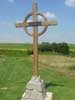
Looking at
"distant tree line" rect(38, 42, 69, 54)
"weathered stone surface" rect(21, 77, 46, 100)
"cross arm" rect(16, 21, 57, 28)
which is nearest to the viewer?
"weathered stone surface" rect(21, 77, 46, 100)

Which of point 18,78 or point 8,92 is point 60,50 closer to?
point 18,78

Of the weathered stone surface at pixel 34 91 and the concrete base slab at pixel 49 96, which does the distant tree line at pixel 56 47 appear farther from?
the weathered stone surface at pixel 34 91

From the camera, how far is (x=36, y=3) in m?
10.3

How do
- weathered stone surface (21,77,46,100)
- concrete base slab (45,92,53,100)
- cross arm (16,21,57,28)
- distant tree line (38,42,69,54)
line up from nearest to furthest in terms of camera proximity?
weathered stone surface (21,77,46,100), cross arm (16,21,57,28), concrete base slab (45,92,53,100), distant tree line (38,42,69,54)

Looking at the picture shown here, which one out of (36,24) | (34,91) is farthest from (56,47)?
(34,91)

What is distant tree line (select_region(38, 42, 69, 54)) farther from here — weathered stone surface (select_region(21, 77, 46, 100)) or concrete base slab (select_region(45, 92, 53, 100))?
weathered stone surface (select_region(21, 77, 46, 100))

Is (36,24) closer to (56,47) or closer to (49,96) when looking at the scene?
(49,96)

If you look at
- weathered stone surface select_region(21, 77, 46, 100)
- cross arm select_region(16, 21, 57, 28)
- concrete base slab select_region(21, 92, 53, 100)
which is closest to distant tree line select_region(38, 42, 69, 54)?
concrete base slab select_region(21, 92, 53, 100)

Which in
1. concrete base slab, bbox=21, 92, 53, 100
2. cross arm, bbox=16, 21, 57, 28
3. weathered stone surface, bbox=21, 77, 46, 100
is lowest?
concrete base slab, bbox=21, 92, 53, 100

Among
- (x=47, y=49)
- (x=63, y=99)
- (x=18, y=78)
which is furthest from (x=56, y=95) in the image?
(x=47, y=49)

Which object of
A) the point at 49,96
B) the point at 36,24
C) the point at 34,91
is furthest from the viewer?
the point at 49,96

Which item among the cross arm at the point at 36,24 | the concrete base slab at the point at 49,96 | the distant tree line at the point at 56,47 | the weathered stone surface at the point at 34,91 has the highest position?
the cross arm at the point at 36,24

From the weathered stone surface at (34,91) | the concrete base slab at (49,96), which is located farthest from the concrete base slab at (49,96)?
the weathered stone surface at (34,91)

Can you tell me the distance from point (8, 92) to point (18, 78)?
5.28 m
